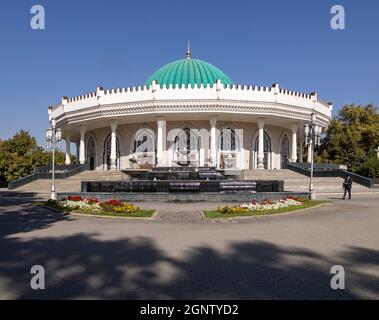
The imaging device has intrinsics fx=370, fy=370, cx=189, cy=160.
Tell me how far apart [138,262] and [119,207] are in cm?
746

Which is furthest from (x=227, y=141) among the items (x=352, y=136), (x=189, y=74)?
(x=352, y=136)

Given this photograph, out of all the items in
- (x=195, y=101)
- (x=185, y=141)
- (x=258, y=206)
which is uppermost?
(x=195, y=101)

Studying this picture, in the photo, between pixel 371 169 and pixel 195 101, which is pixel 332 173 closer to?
pixel 371 169

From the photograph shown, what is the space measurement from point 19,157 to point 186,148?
18638 mm

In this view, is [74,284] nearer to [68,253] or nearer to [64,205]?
[68,253]

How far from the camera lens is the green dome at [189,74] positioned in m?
37.7

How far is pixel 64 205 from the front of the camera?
15.8m

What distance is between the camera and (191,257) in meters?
7.23

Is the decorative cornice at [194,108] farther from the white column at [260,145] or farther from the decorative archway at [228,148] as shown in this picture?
the decorative archway at [228,148]

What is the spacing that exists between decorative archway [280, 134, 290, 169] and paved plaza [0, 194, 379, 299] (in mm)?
27484

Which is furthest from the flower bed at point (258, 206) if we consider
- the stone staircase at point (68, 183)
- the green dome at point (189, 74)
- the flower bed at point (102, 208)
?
the green dome at point (189, 74)

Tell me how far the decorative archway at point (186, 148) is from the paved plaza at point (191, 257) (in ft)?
74.3

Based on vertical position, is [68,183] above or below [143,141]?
below

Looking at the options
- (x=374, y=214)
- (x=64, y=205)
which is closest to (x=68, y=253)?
(x=64, y=205)
